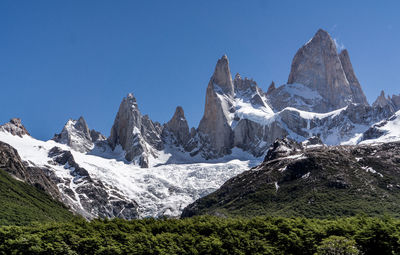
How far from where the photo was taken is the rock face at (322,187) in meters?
144

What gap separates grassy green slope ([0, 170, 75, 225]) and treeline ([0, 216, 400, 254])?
45739 millimetres

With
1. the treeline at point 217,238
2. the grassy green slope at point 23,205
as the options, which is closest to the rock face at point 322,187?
the grassy green slope at point 23,205

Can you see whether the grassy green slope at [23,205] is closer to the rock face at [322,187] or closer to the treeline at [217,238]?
the treeline at [217,238]

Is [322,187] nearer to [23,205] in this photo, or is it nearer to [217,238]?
[217,238]

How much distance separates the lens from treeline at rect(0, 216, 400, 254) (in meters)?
64.1

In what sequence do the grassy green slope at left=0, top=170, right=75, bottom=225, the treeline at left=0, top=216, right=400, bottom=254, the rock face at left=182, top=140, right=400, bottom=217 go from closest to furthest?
the treeline at left=0, top=216, right=400, bottom=254
the grassy green slope at left=0, top=170, right=75, bottom=225
the rock face at left=182, top=140, right=400, bottom=217

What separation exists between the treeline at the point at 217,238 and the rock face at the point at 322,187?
66.2 m

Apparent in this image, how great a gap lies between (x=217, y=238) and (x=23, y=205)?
101 meters

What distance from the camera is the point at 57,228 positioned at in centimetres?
7912

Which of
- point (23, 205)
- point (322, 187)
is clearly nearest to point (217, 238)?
point (322, 187)

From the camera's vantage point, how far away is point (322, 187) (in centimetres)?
16100

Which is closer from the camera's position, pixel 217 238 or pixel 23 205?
pixel 217 238

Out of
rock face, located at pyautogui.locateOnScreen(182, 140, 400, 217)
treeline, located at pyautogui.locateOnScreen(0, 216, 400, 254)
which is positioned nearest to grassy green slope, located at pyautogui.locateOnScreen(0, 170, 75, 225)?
treeline, located at pyautogui.locateOnScreen(0, 216, 400, 254)

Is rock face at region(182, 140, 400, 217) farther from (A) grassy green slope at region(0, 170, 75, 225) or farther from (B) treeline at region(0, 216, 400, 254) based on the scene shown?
(B) treeline at region(0, 216, 400, 254)
